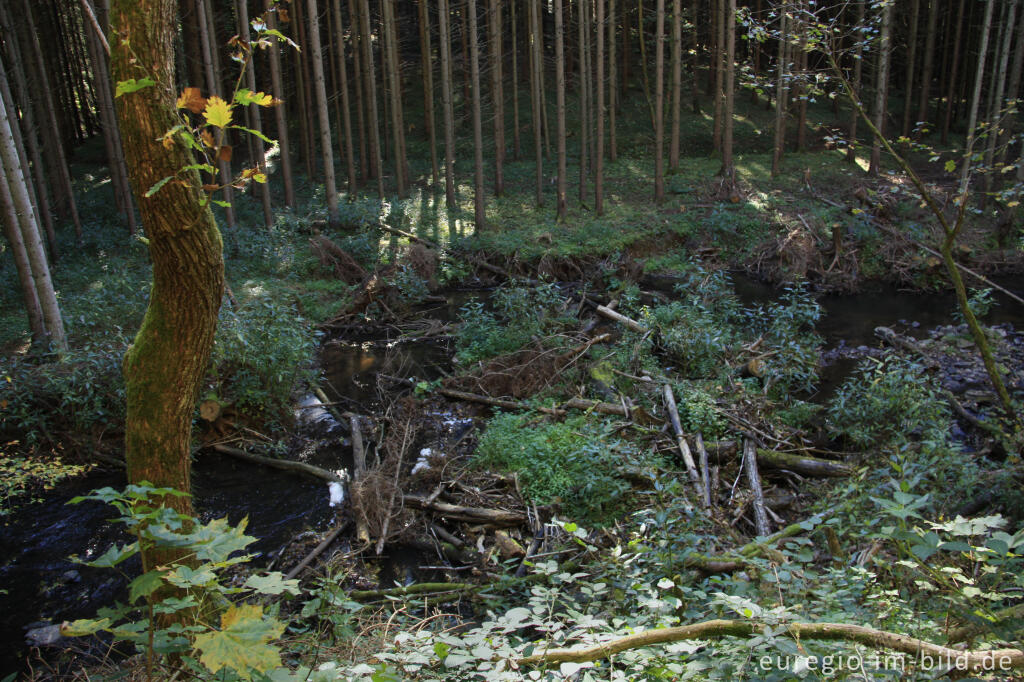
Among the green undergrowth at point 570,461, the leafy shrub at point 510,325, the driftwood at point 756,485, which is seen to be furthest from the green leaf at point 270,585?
the leafy shrub at point 510,325

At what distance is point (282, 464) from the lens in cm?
790

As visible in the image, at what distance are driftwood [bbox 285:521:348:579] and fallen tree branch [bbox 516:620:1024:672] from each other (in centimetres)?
399

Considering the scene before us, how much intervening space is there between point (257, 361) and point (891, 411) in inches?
317

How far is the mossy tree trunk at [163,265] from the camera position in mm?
2629

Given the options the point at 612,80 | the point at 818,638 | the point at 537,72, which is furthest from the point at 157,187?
the point at 612,80

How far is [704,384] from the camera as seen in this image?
815 cm

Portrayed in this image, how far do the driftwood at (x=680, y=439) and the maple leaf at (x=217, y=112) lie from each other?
5.11 metres

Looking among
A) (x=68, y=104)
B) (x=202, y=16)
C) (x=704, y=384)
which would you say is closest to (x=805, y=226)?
(x=704, y=384)

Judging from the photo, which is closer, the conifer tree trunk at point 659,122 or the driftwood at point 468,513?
the driftwood at point 468,513

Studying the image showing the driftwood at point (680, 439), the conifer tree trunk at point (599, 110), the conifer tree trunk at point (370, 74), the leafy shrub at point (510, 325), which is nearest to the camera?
the driftwood at point (680, 439)

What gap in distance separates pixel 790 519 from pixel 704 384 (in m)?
2.53

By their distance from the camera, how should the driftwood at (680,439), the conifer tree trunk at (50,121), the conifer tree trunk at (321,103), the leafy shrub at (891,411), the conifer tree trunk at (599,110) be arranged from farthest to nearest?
the conifer tree trunk at (599,110) → the conifer tree trunk at (50,121) → the conifer tree trunk at (321,103) → the leafy shrub at (891,411) → the driftwood at (680,439)

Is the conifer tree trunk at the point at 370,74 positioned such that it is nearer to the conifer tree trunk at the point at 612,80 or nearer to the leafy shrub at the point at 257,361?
the conifer tree trunk at the point at 612,80

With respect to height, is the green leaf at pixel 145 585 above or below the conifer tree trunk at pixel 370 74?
below
